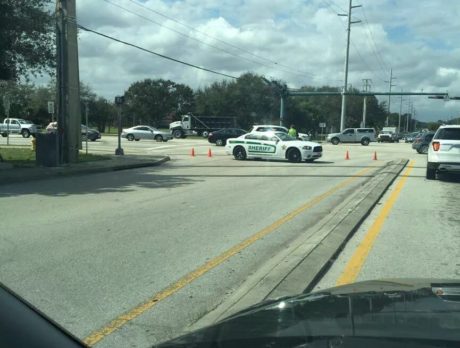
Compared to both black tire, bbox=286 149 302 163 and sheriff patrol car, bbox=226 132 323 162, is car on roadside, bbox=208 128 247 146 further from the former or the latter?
black tire, bbox=286 149 302 163

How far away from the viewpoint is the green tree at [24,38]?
18.5 meters

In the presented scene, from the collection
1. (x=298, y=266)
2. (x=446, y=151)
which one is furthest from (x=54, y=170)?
(x=298, y=266)

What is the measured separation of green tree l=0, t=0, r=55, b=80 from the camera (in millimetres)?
18469

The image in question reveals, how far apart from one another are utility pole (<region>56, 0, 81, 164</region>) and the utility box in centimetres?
26

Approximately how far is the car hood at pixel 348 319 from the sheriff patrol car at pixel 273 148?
899 inches

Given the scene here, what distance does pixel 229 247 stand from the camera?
770 centimetres

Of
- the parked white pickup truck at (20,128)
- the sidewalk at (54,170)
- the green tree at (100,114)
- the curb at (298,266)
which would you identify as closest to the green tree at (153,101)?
the green tree at (100,114)

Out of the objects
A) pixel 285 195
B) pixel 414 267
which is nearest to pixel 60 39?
pixel 285 195

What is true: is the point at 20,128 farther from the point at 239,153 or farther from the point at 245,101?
the point at 245,101

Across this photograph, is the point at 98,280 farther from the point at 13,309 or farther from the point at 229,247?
the point at 13,309

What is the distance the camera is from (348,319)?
2.84 meters

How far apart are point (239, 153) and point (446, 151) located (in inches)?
498

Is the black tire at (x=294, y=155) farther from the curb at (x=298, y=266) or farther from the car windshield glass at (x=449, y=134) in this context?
the curb at (x=298, y=266)

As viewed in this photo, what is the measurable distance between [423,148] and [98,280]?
36083 mm
